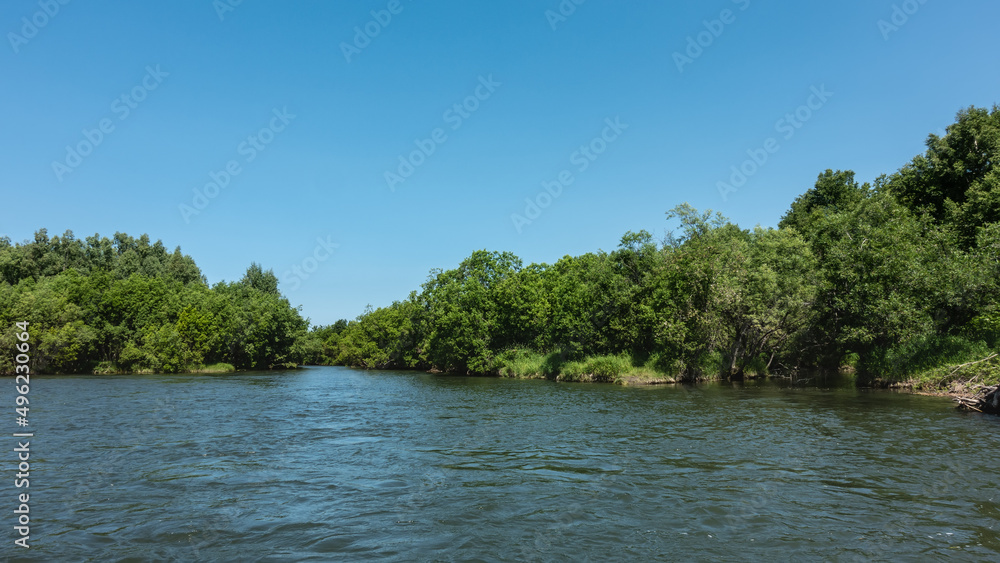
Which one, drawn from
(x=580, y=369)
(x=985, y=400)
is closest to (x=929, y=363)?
(x=985, y=400)

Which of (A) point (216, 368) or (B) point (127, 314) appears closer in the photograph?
(B) point (127, 314)

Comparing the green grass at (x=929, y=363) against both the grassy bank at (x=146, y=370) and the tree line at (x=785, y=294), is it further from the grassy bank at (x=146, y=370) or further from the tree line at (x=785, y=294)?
the grassy bank at (x=146, y=370)

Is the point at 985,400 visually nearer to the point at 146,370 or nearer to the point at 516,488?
the point at 516,488

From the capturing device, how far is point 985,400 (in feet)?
78.5

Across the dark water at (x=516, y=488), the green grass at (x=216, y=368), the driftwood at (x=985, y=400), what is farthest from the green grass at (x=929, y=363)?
the green grass at (x=216, y=368)

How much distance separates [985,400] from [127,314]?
9336 cm

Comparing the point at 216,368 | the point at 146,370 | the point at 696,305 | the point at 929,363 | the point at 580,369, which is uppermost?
the point at 696,305

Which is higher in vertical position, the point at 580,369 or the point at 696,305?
the point at 696,305

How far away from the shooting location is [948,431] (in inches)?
761

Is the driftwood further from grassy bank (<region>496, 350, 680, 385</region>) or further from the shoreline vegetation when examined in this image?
grassy bank (<region>496, 350, 680, 385</region>)

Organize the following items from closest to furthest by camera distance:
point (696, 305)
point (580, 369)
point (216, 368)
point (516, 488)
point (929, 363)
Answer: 1. point (516, 488)
2. point (929, 363)
3. point (696, 305)
4. point (580, 369)
5. point (216, 368)

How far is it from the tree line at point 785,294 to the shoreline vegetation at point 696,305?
0.17 metres

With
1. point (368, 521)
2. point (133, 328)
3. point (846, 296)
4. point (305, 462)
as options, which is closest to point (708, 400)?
point (846, 296)

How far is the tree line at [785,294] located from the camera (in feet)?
119
